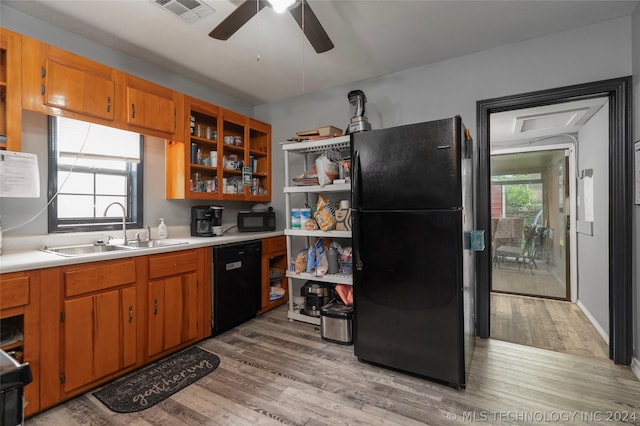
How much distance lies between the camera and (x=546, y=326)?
2.94m

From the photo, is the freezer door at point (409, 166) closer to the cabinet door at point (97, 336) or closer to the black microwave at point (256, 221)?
the black microwave at point (256, 221)

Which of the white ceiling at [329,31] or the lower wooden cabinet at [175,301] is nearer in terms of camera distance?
the white ceiling at [329,31]

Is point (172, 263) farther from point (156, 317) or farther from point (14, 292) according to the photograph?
point (14, 292)

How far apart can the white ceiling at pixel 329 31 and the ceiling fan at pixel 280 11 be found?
15.6 inches

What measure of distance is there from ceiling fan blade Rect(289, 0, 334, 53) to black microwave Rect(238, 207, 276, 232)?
2.09m

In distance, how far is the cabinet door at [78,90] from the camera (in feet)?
6.40

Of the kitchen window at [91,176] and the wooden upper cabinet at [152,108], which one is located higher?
the wooden upper cabinet at [152,108]

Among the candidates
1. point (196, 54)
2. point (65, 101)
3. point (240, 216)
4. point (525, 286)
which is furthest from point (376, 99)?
point (525, 286)

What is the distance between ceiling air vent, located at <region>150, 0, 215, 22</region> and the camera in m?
1.96

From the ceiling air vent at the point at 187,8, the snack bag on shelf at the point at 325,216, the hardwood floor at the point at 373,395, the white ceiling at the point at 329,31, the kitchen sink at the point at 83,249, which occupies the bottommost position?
the hardwood floor at the point at 373,395

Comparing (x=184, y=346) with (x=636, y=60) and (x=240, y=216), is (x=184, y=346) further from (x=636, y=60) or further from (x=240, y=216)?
(x=636, y=60)

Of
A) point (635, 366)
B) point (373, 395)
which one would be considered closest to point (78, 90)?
point (373, 395)

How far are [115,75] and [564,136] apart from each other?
17.3 feet

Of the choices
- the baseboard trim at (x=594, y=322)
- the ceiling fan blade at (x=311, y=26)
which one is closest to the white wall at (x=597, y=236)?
the baseboard trim at (x=594, y=322)
